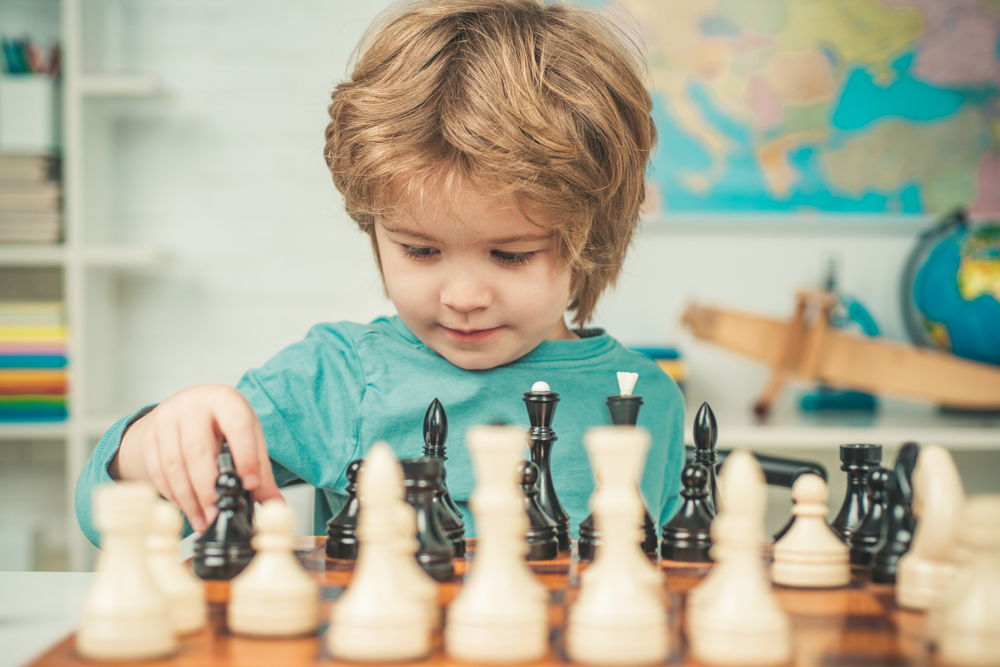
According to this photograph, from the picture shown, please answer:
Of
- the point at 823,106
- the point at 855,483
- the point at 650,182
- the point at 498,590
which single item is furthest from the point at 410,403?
the point at 823,106

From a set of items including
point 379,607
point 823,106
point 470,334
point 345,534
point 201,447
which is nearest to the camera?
point 379,607

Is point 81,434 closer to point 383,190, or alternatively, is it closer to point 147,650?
point 383,190

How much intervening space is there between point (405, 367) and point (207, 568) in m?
0.57

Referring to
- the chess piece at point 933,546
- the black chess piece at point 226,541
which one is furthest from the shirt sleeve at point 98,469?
the chess piece at point 933,546

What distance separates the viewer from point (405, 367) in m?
1.20

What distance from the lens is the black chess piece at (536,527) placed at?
0.71 meters

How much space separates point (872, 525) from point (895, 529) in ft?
0.19

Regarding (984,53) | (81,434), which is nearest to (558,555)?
(81,434)

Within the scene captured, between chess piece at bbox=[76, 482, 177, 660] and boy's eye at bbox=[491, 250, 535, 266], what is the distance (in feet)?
1.78

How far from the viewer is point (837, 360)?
2.39 metres

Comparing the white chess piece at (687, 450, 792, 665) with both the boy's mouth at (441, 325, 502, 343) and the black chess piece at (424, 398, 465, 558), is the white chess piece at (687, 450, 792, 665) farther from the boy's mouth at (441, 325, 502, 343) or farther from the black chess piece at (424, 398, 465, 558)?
the boy's mouth at (441, 325, 502, 343)

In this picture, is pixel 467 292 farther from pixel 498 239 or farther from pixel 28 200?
pixel 28 200

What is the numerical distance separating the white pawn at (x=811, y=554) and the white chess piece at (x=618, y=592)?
145mm

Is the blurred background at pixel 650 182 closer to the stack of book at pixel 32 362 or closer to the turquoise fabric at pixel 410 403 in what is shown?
the stack of book at pixel 32 362
